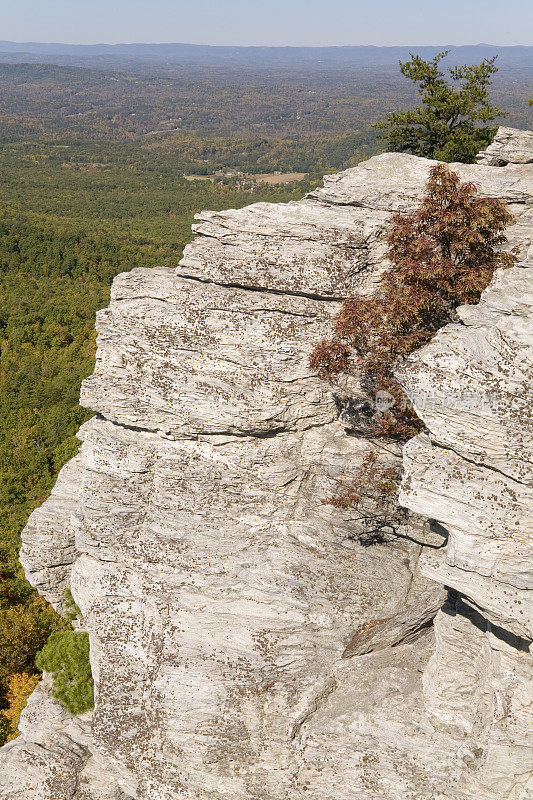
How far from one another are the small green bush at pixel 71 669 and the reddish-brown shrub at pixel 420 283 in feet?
53.7

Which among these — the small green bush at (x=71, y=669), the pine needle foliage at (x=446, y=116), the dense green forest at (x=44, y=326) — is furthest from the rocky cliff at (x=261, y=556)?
the dense green forest at (x=44, y=326)

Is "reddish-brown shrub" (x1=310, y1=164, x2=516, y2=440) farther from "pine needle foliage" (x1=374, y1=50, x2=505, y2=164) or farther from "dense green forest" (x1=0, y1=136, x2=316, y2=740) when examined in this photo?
"dense green forest" (x1=0, y1=136, x2=316, y2=740)

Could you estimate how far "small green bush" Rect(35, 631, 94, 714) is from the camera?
22.2 meters

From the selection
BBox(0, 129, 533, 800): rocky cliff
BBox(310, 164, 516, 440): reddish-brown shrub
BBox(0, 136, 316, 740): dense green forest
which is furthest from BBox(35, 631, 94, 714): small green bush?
BBox(310, 164, 516, 440): reddish-brown shrub

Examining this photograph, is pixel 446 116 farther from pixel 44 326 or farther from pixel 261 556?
pixel 44 326

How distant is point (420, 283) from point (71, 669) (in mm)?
20449

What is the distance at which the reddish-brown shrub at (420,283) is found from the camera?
15.1 m

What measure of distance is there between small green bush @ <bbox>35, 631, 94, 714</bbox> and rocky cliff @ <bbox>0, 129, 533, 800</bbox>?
297 cm

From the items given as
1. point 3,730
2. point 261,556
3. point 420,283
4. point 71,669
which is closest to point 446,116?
point 420,283

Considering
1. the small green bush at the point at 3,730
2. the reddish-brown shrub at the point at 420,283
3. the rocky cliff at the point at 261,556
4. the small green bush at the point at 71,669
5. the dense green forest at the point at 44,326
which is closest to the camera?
the reddish-brown shrub at the point at 420,283

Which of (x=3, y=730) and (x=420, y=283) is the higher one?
(x=420, y=283)

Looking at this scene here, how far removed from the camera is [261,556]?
18.0 meters

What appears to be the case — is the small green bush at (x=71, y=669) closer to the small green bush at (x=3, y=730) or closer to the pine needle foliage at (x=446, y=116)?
the small green bush at (x=3, y=730)

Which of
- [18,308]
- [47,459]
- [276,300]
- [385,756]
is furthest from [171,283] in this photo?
[18,308]
